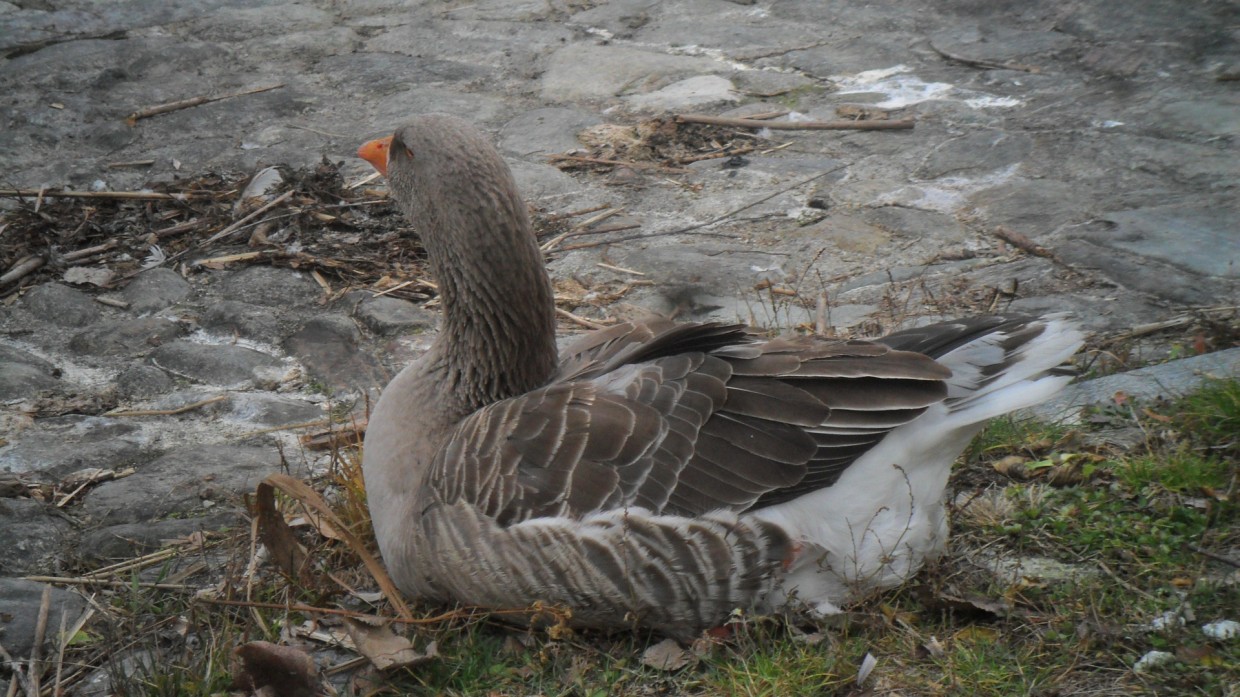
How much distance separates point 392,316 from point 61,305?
59.2 inches

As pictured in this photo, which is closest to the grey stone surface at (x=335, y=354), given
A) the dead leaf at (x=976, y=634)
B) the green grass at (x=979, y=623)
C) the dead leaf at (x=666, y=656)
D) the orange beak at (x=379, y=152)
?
the orange beak at (x=379, y=152)

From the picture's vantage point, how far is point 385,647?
315 cm

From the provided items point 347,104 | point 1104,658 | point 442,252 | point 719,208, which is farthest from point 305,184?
point 1104,658

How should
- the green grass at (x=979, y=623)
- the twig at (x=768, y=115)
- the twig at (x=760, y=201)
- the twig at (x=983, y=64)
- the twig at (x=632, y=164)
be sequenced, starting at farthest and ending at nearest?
the twig at (x=983, y=64)
the twig at (x=768, y=115)
the twig at (x=632, y=164)
the twig at (x=760, y=201)
the green grass at (x=979, y=623)

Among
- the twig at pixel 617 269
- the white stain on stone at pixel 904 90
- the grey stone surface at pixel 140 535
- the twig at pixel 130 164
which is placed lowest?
the grey stone surface at pixel 140 535

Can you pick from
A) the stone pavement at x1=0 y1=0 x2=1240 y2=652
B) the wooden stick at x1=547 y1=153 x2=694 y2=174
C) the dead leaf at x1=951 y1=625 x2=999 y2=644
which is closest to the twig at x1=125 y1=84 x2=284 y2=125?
the stone pavement at x1=0 y1=0 x2=1240 y2=652

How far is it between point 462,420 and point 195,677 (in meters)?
1.05

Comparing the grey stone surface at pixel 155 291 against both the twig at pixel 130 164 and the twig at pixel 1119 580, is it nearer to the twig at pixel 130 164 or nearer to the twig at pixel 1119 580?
the twig at pixel 130 164

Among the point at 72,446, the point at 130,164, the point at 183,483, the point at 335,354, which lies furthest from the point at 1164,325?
the point at 130,164

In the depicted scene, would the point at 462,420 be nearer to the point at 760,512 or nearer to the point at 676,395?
the point at 676,395

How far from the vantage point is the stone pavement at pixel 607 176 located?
452cm

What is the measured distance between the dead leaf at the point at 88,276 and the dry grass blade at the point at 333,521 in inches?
97.6

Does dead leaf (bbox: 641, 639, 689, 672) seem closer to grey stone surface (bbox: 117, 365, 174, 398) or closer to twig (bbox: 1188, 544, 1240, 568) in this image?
twig (bbox: 1188, 544, 1240, 568)

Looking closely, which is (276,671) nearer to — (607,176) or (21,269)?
(21,269)
